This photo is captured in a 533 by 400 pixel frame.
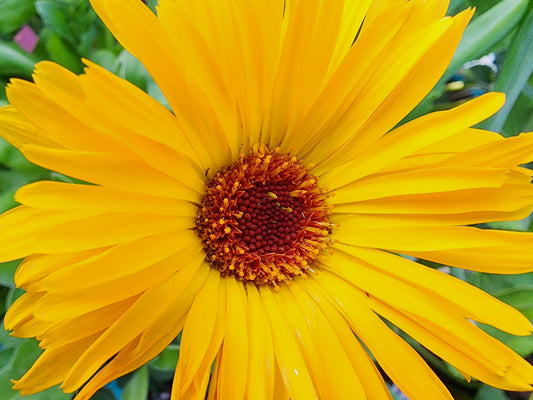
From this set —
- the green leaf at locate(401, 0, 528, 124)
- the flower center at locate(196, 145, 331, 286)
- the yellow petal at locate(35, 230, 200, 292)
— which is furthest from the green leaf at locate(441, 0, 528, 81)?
the yellow petal at locate(35, 230, 200, 292)

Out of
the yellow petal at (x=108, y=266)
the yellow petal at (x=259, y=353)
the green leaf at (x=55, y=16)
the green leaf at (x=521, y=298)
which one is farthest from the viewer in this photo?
the green leaf at (x=521, y=298)

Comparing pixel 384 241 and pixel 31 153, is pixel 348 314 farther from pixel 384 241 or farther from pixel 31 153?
pixel 31 153

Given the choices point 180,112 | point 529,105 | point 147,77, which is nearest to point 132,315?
point 180,112

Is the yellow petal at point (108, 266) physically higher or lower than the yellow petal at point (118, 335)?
higher

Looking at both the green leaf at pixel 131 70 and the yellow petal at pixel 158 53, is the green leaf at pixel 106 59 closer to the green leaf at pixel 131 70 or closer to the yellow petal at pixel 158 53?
the green leaf at pixel 131 70

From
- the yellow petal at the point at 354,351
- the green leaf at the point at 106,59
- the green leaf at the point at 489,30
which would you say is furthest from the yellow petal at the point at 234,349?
the green leaf at the point at 489,30

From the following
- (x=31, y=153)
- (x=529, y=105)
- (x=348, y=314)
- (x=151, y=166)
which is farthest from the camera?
(x=529, y=105)
